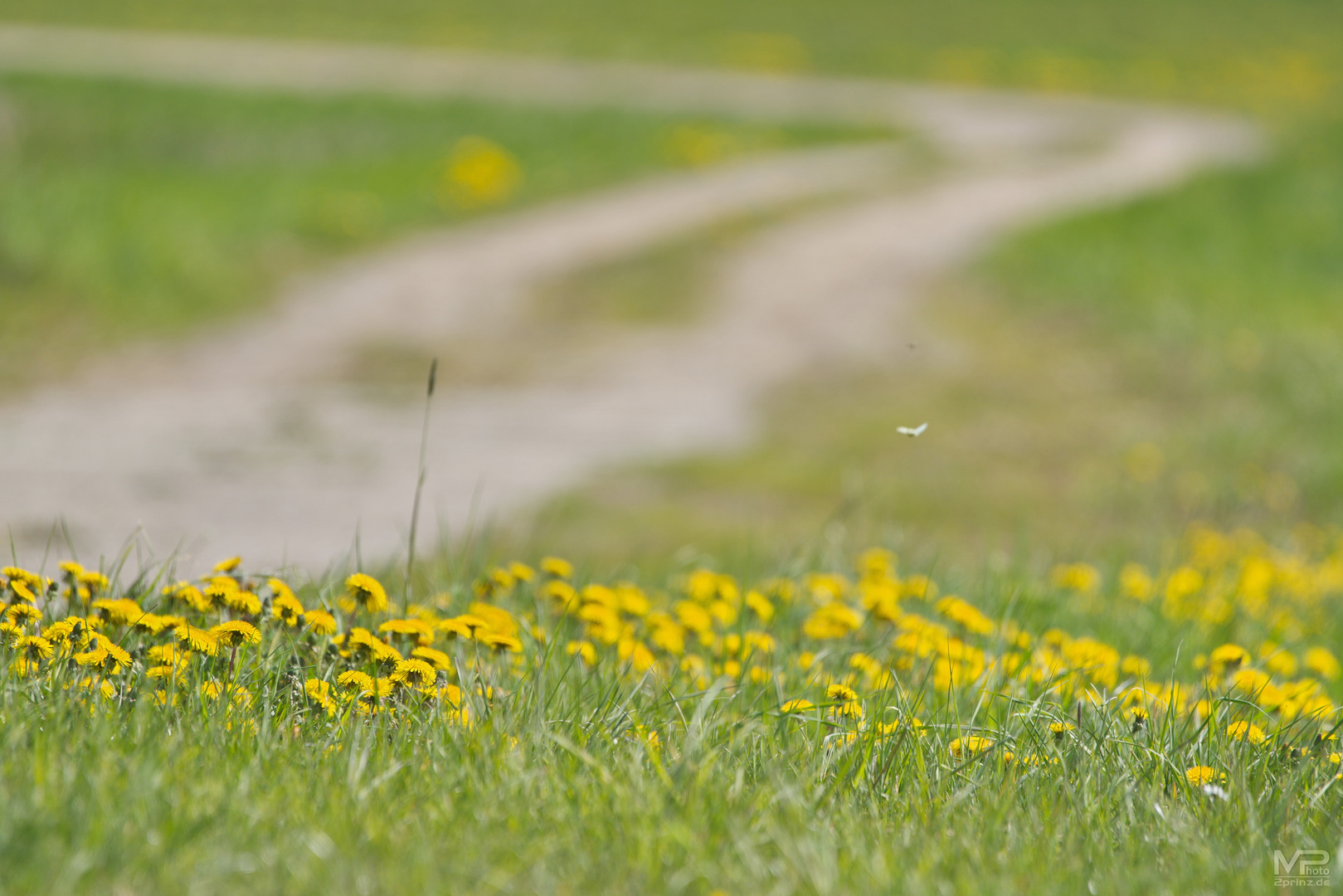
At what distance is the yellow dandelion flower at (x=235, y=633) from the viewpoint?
2.45 metres

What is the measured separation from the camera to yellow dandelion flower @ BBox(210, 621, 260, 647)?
8.04 ft

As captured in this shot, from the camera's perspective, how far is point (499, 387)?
7.49m

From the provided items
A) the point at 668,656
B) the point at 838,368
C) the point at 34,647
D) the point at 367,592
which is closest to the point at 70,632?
the point at 34,647

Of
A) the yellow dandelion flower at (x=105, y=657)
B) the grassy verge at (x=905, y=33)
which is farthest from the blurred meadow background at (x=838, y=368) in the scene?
the grassy verge at (x=905, y=33)

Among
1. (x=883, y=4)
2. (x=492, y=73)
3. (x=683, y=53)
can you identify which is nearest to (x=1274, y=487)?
(x=492, y=73)

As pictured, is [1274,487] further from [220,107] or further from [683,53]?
[683,53]

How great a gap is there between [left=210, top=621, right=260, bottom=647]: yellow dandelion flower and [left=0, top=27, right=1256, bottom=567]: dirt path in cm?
48

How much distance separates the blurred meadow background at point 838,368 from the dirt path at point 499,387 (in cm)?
37

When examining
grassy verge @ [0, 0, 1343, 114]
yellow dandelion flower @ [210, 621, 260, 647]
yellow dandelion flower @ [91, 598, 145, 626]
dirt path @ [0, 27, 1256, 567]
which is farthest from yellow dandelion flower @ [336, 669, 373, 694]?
grassy verge @ [0, 0, 1343, 114]

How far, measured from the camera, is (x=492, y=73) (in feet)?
74.8

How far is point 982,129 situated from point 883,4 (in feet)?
80.1

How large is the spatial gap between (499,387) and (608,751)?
5294mm

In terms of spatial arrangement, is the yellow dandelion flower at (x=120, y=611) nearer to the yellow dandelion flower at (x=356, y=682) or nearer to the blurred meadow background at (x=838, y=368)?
the yellow dandelion flower at (x=356, y=682)

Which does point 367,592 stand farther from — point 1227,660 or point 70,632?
point 1227,660
